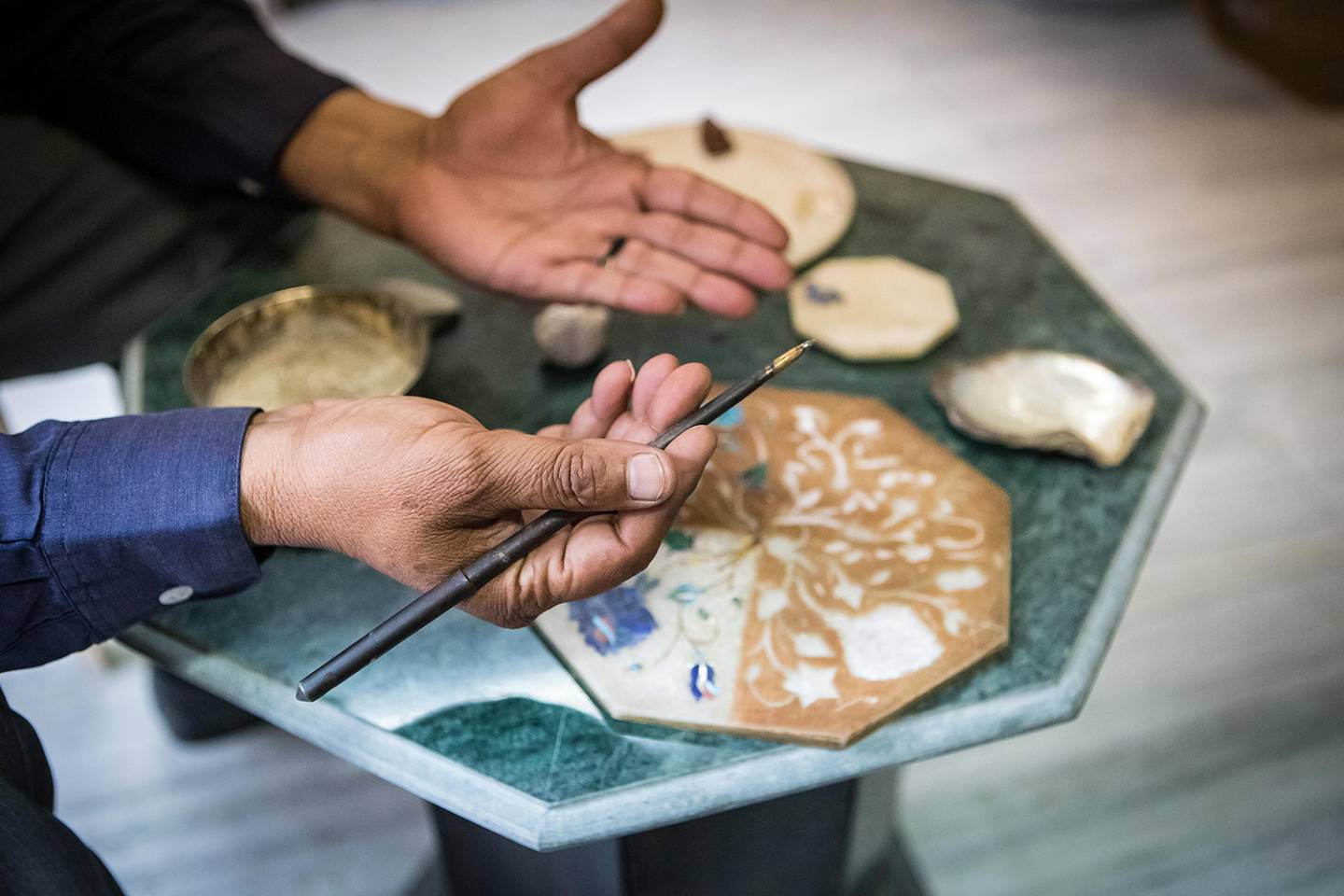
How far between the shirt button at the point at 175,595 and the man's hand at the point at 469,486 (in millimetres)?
80

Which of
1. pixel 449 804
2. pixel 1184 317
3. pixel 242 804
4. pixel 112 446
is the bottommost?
pixel 242 804

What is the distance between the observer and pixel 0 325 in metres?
1.50

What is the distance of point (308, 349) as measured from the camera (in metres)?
1.30

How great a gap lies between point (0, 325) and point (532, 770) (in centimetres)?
104

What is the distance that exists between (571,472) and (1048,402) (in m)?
0.64

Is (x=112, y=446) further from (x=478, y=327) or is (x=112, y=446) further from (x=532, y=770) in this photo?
(x=478, y=327)

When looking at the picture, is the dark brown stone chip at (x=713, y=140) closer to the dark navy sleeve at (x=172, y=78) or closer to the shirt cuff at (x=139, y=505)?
the dark navy sleeve at (x=172, y=78)

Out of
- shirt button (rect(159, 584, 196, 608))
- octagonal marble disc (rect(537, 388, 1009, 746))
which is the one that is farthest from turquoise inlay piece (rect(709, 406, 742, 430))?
shirt button (rect(159, 584, 196, 608))

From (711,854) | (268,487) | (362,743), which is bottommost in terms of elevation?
(711,854)

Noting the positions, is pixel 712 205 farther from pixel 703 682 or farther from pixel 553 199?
pixel 703 682

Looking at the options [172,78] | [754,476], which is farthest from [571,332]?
[172,78]

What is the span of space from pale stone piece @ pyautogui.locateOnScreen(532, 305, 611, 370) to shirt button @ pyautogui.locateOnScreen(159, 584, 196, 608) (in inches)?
19.7

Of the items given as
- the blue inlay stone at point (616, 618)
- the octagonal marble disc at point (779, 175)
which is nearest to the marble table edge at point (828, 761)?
the blue inlay stone at point (616, 618)

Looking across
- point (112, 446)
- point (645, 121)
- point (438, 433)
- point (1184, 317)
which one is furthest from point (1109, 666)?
point (645, 121)
